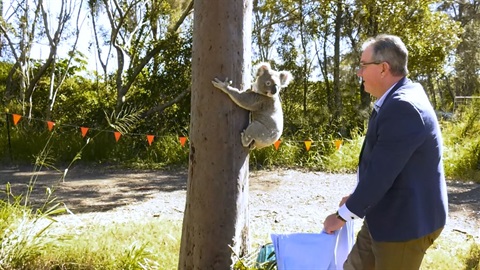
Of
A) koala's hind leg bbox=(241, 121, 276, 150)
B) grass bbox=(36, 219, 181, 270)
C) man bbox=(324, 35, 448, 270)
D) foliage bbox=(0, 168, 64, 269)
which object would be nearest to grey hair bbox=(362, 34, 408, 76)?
man bbox=(324, 35, 448, 270)

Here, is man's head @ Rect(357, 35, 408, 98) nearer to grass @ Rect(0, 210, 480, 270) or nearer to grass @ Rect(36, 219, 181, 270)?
grass @ Rect(0, 210, 480, 270)

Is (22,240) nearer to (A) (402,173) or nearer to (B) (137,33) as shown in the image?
(A) (402,173)

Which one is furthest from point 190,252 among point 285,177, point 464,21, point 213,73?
point 464,21

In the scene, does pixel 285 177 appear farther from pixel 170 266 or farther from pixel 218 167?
pixel 218 167

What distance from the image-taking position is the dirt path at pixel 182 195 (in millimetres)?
6047

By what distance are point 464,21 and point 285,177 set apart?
85.7 feet

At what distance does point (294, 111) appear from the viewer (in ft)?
43.7

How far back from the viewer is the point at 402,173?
89.0 inches

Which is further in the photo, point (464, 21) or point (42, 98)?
point (464, 21)

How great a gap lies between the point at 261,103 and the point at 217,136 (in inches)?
13.1

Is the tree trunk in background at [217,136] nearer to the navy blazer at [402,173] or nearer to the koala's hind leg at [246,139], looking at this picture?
the koala's hind leg at [246,139]

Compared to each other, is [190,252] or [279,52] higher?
[279,52]

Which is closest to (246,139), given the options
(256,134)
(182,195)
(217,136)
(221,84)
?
(256,134)

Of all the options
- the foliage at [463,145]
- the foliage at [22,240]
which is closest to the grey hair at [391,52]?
the foliage at [22,240]
